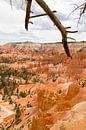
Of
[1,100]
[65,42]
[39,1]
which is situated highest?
[39,1]

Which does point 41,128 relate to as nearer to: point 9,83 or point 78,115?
point 78,115

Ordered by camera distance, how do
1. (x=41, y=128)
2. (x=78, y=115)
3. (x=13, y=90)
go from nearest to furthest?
1. (x=78, y=115)
2. (x=41, y=128)
3. (x=13, y=90)

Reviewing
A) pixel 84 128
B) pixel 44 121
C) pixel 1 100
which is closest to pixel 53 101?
pixel 44 121

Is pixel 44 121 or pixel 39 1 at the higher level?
pixel 39 1

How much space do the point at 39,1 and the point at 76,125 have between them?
4.28 m

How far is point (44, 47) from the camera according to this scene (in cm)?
8981

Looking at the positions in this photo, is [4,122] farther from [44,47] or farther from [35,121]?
[44,47]

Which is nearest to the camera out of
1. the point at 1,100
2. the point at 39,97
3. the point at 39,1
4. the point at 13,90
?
the point at 39,1

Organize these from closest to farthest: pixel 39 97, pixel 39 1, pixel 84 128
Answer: pixel 39 1 → pixel 84 128 → pixel 39 97

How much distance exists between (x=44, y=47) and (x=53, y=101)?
259ft

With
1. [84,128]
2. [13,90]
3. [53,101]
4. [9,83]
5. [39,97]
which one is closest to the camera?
[84,128]

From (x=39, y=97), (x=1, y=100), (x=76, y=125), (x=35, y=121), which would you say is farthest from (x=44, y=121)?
(x=1, y=100)

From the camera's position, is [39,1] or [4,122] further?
[4,122]

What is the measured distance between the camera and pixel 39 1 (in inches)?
84.2
